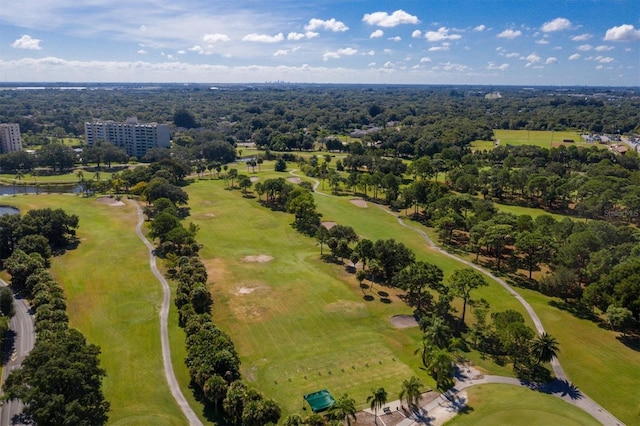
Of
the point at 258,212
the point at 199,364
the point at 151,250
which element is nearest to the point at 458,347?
the point at 199,364

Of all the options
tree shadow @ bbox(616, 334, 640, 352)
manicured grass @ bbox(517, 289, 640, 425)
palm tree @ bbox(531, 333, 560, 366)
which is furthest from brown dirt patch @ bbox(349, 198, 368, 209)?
palm tree @ bbox(531, 333, 560, 366)

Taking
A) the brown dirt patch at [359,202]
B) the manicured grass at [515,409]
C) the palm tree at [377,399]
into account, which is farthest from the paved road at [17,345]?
the brown dirt patch at [359,202]

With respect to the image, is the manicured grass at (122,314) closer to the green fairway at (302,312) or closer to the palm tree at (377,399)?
the green fairway at (302,312)

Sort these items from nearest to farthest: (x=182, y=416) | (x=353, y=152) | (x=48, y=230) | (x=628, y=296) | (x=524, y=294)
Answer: (x=182, y=416)
(x=628, y=296)
(x=524, y=294)
(x=48, y=230)
(x=353, y=152)

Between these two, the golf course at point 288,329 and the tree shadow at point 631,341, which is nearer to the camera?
the golf course at point 288,329

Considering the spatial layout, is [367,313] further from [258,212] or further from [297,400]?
[258,212]

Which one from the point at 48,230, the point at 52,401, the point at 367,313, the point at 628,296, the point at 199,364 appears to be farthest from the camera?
the point at 48,230

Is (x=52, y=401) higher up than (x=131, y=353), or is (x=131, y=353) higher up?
(x=52, y=401)
